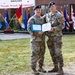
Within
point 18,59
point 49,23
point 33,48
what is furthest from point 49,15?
point 18,59

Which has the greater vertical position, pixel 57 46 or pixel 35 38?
pixel 35 38

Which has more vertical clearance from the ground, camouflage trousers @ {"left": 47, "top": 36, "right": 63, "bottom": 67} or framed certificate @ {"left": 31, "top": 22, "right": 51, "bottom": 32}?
framed certificate @ {"left": 31, "top": 22, "right": 51, "bottom": 32}

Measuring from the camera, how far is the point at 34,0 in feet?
106

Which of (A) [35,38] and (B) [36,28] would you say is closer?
(B) [36,28]

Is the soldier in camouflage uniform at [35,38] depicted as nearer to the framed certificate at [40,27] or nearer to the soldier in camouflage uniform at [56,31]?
the framed certificate at [40,27]

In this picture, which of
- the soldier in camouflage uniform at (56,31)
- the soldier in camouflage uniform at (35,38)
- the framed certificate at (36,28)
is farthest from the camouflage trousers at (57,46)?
the framed certificate at (36,28)

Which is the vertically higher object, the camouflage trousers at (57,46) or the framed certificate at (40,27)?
the framed certificate at (40,27)

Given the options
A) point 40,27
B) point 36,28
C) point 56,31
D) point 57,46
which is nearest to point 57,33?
point 56,31

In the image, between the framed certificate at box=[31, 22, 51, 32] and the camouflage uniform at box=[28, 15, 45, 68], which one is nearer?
the framed certificate at box=[31, 22, 51, 32]

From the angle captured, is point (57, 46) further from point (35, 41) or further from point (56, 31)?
point (35, 41)

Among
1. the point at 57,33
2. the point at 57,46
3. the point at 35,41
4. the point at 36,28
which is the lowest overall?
the point at 57,46

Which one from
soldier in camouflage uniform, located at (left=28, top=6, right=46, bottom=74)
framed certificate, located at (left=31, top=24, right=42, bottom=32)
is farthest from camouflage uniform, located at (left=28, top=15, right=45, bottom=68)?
framed certificate, located at (left=31, top=24, right=42, bottom=32)

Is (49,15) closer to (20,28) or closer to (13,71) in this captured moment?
(13,71)

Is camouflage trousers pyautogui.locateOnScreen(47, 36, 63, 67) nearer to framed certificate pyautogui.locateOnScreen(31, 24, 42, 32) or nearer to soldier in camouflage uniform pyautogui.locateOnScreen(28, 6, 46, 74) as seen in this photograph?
soldier in camouflage uniform pyautogui.locateOnScreen(28, 6, 46, 74)
